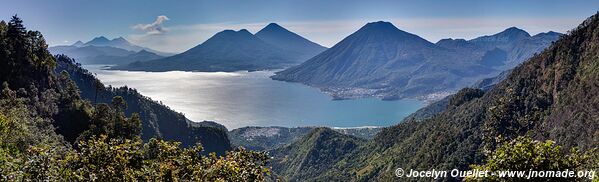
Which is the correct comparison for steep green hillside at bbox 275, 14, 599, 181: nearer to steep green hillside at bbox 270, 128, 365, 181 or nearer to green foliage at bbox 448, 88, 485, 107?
green foliage at bbox 448, 88, 485, 107

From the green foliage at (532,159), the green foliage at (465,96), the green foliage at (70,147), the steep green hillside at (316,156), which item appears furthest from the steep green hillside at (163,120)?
the green foliage at (532,159)

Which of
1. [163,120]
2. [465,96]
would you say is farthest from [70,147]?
[465,96]

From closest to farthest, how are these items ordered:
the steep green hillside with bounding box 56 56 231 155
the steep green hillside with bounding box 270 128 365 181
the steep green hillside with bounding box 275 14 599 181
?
the steep green hillside with bounding box 275 14 599 181 < the steep green hillside with bounding box 56 56 231 155 < the steep green hillside with bounding box 270 128 365 181

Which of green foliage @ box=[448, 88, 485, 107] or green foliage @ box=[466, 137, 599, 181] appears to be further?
green foliage @ box=[448, 88, 485, 107]

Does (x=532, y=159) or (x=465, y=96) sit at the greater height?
(x=532, y=159)

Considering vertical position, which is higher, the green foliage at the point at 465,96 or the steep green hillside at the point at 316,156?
the green foliage at the point at 465,96

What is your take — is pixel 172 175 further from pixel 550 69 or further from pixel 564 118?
pixel 550 69

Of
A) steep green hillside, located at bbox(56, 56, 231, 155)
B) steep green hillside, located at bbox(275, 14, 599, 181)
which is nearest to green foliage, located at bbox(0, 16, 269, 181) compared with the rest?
steep green hillside, located at bbox(275, 14, 599, 181)

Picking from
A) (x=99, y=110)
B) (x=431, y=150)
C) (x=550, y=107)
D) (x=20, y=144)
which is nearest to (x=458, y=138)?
(x=431, y=150)

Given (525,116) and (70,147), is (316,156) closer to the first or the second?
(525,116)

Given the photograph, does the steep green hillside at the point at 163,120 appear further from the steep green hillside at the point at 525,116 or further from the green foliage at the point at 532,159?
the green foliage at the point at 532,159

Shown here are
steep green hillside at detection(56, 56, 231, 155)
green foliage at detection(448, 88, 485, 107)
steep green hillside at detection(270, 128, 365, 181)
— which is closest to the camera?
green foliage at detection(448, 88, 485, 107)
